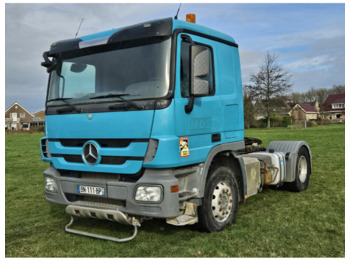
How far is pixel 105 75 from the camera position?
15.4 ft

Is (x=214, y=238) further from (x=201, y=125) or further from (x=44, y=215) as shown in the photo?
(x=44, y=215)

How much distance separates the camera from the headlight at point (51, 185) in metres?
5.14

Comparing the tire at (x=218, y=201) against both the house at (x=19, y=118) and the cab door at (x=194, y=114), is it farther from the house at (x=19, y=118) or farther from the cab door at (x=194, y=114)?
the house at (x=19, y=118)

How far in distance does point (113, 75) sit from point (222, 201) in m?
2.41

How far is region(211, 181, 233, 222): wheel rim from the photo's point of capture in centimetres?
505

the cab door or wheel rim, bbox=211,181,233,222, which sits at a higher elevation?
the cab door

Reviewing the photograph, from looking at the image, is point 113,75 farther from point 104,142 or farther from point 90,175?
point 90,175

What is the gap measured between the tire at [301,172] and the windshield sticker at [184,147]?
13.5ft

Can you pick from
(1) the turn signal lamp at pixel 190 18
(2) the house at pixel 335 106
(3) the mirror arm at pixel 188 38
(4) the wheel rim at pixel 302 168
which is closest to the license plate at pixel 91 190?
(3) the mirror arm at pixel 188 38

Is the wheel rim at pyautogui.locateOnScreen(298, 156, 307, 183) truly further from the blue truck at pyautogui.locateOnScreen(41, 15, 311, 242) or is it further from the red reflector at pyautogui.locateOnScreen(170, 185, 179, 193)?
the red reflector at pyautogui.locateOnScreen(170, 185, 179, 193)

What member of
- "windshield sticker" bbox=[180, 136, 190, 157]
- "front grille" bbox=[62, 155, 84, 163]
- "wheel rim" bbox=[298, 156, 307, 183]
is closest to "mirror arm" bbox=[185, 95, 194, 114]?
"windshield sticker" bbox=[180, 136, 190, 157]

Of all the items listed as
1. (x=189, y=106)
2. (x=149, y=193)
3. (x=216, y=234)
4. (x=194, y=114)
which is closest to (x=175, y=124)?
(x=189, y=106)

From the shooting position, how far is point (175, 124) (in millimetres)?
4305

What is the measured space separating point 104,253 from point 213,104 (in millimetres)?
2508
